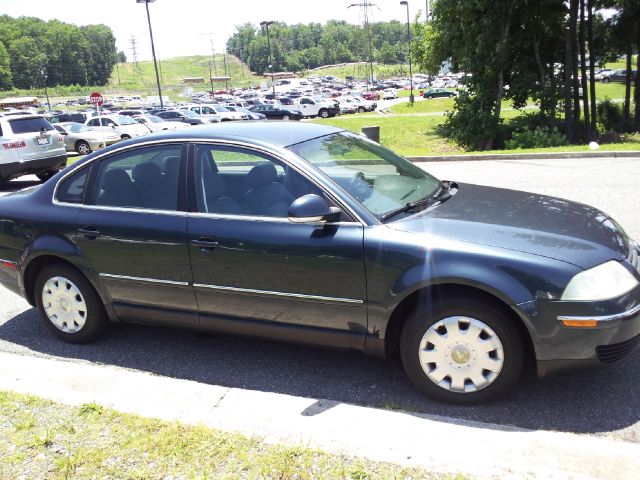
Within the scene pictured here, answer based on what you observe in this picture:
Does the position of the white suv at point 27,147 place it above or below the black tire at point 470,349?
above

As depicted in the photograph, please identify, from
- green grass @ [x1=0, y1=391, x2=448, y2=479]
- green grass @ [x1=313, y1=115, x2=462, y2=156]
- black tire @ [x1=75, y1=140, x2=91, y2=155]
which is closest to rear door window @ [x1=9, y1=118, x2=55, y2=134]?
green grass @ [x1=313, y1=115, x2=462, y2=156]

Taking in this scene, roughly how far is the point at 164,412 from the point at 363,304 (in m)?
1.31

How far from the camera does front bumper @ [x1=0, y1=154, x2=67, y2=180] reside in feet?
45.4

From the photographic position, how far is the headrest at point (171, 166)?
409 centimetres

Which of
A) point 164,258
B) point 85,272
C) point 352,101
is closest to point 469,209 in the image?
point 164,258

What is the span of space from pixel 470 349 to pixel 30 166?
13.7 m

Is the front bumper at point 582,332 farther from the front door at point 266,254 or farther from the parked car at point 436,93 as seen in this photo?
the parked car at point 436,93

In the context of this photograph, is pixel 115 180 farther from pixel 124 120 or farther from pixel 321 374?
pixel 124 120

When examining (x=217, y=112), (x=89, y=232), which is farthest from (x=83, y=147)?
(x=89, y=232)

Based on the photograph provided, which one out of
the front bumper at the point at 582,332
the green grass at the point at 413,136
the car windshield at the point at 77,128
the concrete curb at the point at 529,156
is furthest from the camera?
the car windshield at the point at 77,128

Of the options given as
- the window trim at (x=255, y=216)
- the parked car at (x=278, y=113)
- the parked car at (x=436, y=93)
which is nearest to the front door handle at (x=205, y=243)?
the window trim at (x=255, y=216)

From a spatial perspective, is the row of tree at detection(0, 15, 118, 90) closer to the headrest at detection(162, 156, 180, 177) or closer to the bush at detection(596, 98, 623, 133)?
the bush at detection(596, 98, 623, 133)

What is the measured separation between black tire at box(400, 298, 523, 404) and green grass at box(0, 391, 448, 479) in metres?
0.79

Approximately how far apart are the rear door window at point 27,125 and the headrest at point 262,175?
40.4 feet
